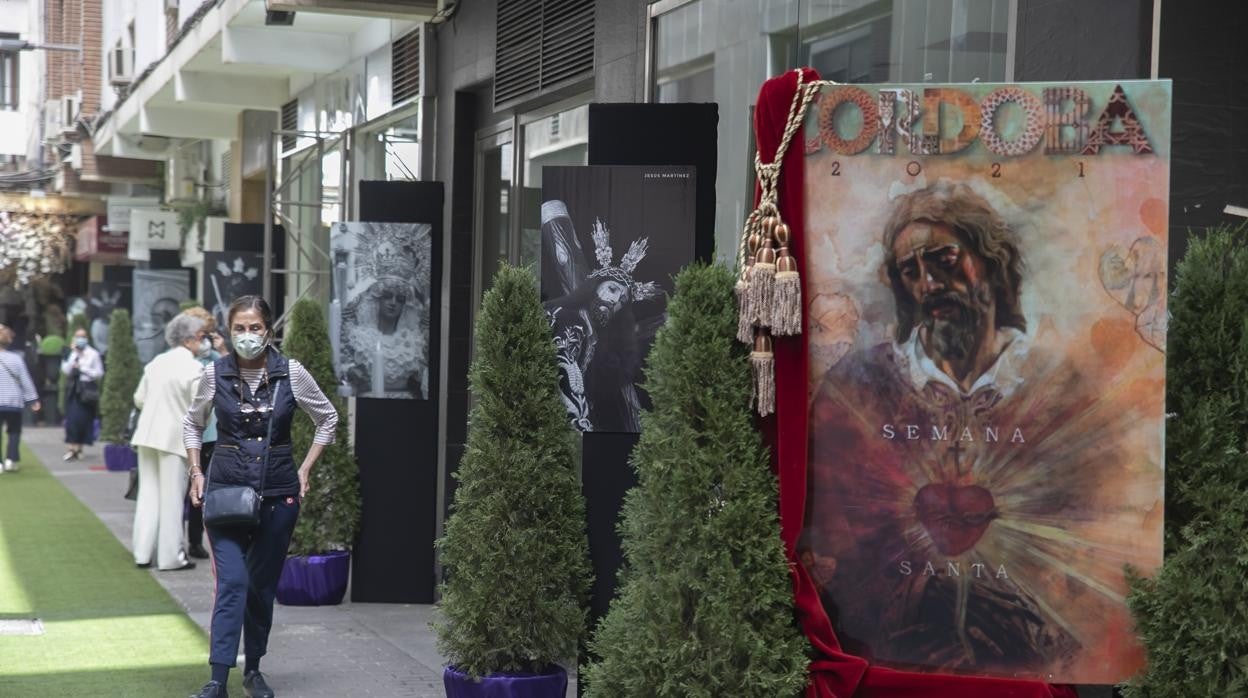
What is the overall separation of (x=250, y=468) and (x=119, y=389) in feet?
53.8

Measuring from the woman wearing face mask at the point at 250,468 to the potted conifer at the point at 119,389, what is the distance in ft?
51.7

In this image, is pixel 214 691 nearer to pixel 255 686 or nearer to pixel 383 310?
pixel 255 686

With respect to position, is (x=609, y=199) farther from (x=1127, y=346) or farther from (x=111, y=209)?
(x=111, y=209)

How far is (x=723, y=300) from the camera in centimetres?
543

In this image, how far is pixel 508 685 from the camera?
7086mm

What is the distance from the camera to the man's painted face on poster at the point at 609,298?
22.2 feet

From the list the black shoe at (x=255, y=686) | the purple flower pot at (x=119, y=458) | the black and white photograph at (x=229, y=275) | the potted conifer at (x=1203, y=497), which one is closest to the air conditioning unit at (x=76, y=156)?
the purple flower pot at (x=119, y=458)

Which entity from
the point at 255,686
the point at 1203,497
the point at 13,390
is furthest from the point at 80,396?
the point at 1203,497

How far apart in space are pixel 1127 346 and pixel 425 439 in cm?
650

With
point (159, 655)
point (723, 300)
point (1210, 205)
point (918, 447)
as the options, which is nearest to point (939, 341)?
point (918, 447)

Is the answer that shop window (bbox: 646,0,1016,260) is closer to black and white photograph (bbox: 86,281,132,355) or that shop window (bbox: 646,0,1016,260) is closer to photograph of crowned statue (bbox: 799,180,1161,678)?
photograph of crowned statue (bbox: 799,180,1161,678)

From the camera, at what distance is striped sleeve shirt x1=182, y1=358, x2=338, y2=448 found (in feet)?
26.1

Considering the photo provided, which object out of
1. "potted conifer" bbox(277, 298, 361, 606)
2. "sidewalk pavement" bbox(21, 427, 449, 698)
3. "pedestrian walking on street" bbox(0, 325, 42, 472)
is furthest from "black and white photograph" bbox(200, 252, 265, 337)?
"potted conifer" bbox(277, 298, 361, 606)

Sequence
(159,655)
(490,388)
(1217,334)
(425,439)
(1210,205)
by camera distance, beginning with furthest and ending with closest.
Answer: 1. (425,439)
2. (159,655)
3. (490,388)
4. (1210,205)
5. (1217,334)
